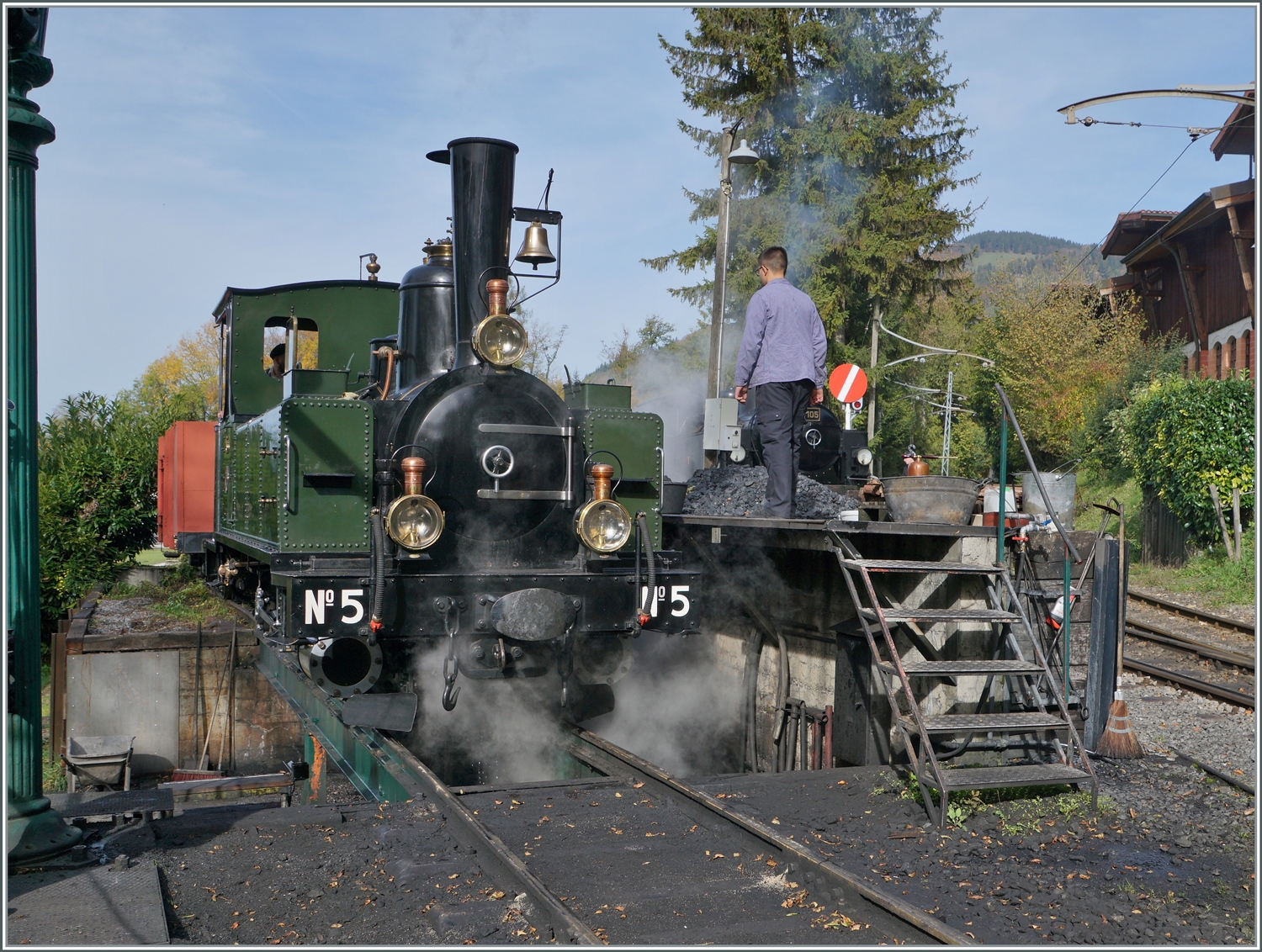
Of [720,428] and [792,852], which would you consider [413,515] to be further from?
[720,428]

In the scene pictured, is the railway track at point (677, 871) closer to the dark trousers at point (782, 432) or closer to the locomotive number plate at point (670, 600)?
the locomotive number plate at point (670, 600)

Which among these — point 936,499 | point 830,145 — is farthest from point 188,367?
point 936,499

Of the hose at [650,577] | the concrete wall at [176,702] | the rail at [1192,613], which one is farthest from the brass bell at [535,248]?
the rail at [1192,613]

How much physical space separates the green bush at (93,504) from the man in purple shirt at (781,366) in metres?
10.1

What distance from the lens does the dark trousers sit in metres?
6.49

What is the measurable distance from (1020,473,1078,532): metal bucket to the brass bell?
3.36 meters

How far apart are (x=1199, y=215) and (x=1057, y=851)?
21264mm

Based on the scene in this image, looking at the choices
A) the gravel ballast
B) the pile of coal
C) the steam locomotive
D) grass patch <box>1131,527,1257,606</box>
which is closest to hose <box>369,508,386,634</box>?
the steam locomotive

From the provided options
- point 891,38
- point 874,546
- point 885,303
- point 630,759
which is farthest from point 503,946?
point 885,303


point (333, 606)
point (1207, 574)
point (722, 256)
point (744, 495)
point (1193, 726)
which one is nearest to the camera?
point (333, 606)

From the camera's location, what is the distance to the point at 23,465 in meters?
3.95

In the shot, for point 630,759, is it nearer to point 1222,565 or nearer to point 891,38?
point 1222,565

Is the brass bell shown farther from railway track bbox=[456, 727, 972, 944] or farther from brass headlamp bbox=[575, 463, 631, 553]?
railway track bbox=[456, 727, 972, 944]

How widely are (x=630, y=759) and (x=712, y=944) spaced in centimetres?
243
